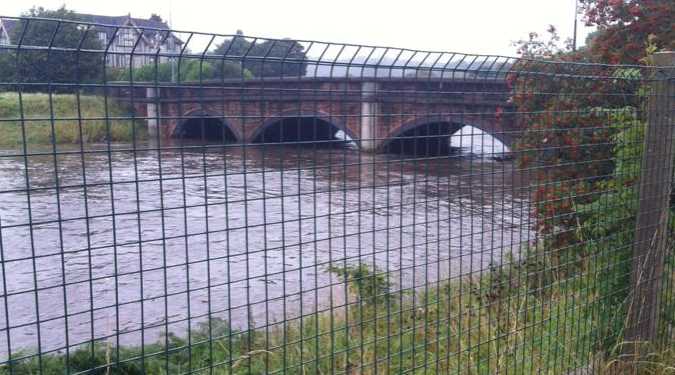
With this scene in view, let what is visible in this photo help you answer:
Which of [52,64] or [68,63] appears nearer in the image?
[52,64]

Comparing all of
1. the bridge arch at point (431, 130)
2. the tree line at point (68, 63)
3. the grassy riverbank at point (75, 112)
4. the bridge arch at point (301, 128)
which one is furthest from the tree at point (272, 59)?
the bridge arch at point (431, 130)

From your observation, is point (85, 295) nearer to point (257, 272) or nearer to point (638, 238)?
point (257, 272)

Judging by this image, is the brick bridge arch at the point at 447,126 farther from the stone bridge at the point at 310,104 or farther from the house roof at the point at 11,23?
the house roof at the point at 11,23

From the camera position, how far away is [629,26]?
957 cm

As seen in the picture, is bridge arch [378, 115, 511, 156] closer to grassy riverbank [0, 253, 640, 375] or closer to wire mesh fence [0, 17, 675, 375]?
wire mesh fence [0, 17, 675, 375]

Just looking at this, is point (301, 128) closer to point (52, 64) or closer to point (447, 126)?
point (447, 126)

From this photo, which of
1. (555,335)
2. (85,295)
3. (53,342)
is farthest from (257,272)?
(555,335)

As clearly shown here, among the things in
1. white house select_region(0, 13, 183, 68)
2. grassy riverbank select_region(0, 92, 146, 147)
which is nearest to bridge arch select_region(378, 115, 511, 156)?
white house select_region(0, 13, 183, 68)

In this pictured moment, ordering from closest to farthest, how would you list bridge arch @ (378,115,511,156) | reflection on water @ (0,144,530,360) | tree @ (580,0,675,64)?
bridge arch @ (378,115,511,156) < reflection on water @ (0,144,530,360) < tree @ (580,0,675,64)


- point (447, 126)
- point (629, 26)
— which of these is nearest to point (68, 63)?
point (447, 126)

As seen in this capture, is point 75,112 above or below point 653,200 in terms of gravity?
above

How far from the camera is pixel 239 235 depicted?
10297 mm

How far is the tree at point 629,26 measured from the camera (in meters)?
9.23

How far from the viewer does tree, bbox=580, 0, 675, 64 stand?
923cm
